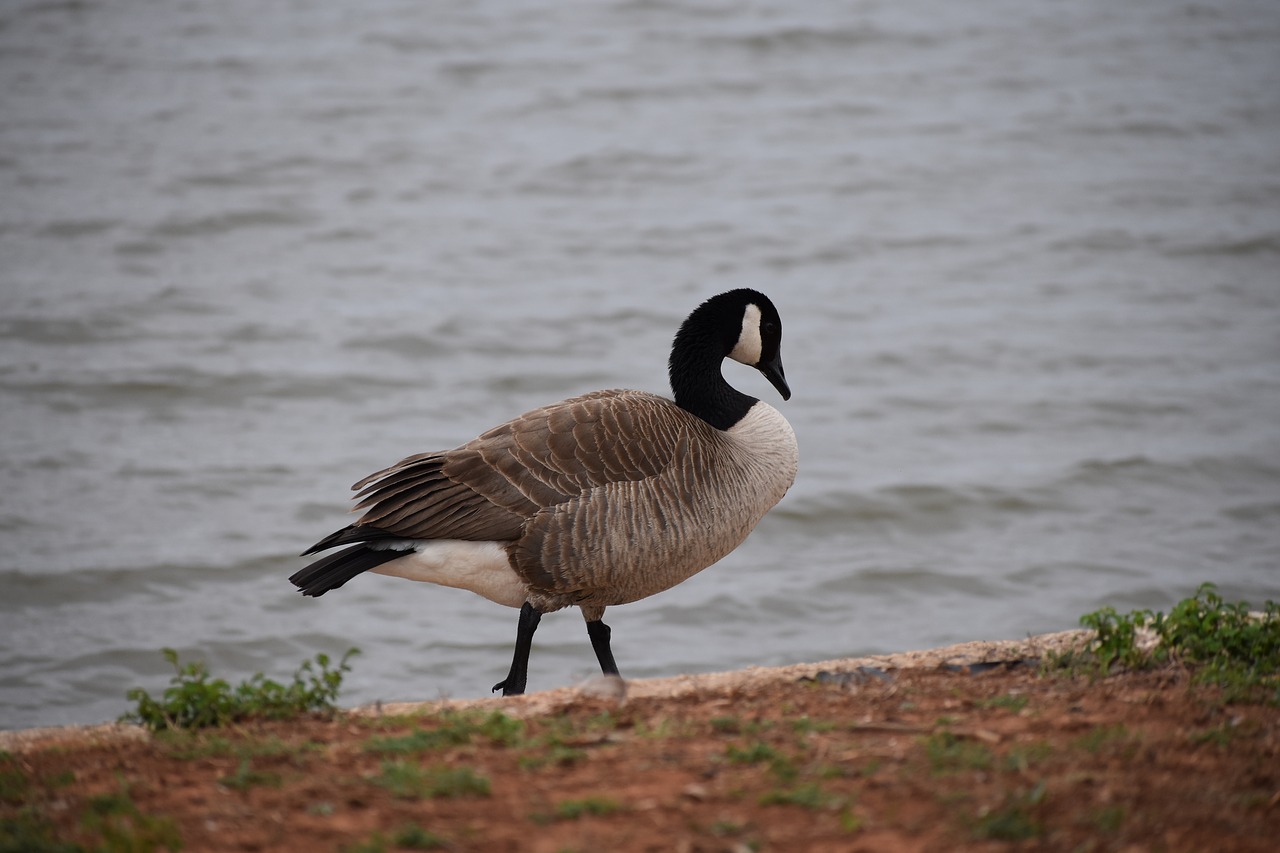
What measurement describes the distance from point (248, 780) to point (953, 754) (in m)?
2.29

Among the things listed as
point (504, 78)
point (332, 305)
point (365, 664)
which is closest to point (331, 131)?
point (504, 78)

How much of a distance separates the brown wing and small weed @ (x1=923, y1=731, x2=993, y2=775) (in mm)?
2607

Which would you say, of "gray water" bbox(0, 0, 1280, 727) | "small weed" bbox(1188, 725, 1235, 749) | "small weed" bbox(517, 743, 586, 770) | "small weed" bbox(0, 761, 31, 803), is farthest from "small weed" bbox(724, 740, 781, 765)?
"gray water" bbox(0, 0, 1280, 727)

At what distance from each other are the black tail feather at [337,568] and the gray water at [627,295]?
2.91 m

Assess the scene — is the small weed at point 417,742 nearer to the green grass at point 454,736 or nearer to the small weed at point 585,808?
the green grass at point 454,736

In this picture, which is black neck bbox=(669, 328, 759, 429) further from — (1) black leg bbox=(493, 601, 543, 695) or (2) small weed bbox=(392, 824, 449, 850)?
(2) small weed bbox=(392, 824, 449, 850)

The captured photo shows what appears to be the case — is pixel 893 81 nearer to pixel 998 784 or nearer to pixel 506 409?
pixel 506 409

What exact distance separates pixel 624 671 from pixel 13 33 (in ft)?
75.3

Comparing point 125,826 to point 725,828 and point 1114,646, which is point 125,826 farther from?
point 1114,646

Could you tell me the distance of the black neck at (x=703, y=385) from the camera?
7.45 m

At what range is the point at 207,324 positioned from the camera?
56.3ft

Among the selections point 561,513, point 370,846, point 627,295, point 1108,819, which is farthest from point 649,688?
point 627,295

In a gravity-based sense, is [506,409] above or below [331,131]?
below

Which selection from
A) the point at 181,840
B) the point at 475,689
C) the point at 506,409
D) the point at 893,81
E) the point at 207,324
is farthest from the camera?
the point at 893,81
